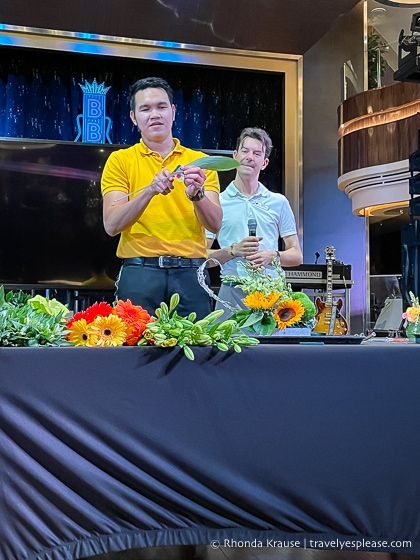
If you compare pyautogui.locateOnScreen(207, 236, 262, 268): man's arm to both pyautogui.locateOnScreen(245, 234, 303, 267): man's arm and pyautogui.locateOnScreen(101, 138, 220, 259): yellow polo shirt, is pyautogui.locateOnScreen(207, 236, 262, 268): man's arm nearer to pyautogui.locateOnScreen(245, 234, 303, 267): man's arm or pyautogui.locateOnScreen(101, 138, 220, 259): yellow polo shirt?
pyautogui.locateOnScreen(245, 234, 303, 267): man's arm

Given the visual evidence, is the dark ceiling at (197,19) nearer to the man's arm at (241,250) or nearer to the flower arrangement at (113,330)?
the man's arm at (241,250)

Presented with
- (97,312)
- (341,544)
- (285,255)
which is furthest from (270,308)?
(285,255)

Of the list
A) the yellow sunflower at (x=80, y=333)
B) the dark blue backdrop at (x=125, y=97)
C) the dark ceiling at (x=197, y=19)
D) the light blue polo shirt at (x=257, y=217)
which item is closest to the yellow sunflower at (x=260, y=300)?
the yellow sunflower at (x=80, y=333)

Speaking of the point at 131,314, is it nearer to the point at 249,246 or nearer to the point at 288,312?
the point at 288,312

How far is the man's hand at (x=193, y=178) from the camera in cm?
178

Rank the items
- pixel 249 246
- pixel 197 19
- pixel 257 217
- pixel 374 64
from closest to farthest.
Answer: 1. pixel 249 246
2. pixel 257 217
3. pixel 197 19
4. pixel 374 64

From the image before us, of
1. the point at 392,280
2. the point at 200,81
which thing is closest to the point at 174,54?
the point at 200,81

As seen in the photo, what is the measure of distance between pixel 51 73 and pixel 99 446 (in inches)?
217

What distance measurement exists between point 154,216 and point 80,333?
68cm

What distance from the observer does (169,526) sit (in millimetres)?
1321

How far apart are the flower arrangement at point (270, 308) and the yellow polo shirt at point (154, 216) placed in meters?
0.30

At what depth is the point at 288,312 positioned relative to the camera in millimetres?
1701

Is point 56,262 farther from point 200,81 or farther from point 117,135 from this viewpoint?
point 200,81

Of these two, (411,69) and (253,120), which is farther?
(253,120)
